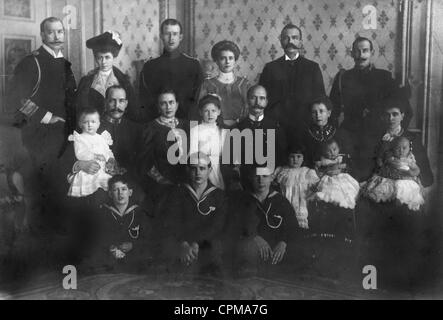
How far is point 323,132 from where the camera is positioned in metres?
4.80

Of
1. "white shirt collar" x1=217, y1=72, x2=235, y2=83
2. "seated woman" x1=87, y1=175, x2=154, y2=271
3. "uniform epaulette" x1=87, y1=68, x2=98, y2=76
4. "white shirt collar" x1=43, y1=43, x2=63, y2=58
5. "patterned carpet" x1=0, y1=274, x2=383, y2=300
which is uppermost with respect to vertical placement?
"white shirt collar" x1=43, y1=43, x2=63, y2=58

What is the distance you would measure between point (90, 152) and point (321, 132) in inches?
77.8

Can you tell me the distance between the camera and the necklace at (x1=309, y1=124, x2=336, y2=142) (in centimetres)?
480

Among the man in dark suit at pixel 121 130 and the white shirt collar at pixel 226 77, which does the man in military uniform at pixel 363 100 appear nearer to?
the white shirt collar at pixel 226 77

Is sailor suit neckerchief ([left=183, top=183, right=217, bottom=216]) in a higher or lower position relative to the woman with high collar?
lower

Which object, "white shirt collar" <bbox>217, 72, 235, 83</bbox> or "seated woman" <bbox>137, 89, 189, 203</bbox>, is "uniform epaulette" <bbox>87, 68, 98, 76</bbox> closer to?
"seated woman" <bbox>137, 89, 189, 203</bbox>

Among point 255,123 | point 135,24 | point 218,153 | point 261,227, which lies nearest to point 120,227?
point 218,153

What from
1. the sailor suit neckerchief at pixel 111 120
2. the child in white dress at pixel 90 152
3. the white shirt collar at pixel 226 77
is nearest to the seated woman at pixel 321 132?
the white shirt collar at pixel 226 77

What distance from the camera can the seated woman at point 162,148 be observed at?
491 cm

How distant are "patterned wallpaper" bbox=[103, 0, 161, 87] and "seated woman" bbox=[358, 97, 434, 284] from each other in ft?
6.77

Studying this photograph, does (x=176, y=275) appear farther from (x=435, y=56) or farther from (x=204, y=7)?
(x=435, y=56)

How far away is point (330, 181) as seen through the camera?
4809mm

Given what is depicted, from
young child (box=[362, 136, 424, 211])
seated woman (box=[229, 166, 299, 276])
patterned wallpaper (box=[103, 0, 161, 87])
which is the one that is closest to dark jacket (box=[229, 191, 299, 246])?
seated woman (box=[229, 166, 299, 276])
